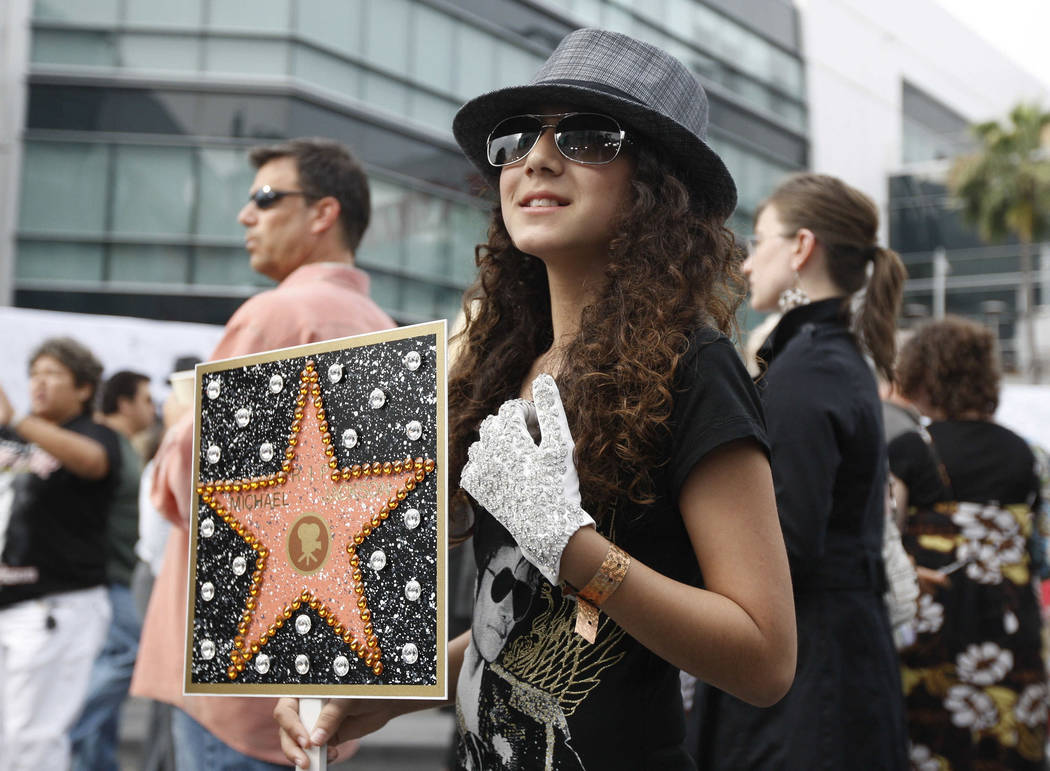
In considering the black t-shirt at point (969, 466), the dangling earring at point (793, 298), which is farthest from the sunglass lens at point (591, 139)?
the black t-shirt at point (969, 466)

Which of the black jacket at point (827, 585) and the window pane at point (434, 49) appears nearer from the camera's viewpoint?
the black jacket at point (827, 585)

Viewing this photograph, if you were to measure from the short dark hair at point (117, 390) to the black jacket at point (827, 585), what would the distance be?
4.86 m

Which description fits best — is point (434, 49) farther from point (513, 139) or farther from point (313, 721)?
point (313, 721)

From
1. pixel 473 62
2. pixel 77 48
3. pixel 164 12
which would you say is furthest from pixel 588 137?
pixel 473 62

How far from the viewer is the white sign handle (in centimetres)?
171

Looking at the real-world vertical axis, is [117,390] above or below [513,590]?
above

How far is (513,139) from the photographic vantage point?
182 centimetres

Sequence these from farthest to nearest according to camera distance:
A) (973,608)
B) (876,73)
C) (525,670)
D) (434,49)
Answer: (876,73) < (434,49) < (973,608) < (525,670)

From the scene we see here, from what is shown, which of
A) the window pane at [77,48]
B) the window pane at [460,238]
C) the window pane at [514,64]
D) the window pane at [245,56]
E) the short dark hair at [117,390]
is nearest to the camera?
the short dark hair at [117,390]

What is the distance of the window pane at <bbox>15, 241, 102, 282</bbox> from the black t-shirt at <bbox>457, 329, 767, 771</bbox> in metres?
18.0

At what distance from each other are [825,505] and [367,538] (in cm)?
147

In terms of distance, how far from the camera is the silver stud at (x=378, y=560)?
1604 millimetres

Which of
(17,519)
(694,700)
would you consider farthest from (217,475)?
(17,519)

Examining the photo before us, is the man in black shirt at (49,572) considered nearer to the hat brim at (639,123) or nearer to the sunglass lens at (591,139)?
the hat brim at (639,123)
